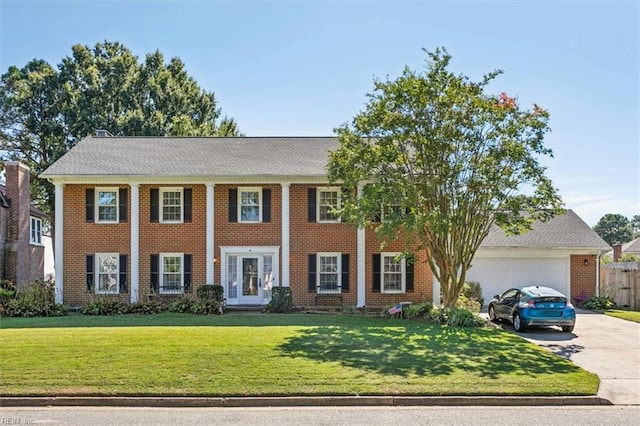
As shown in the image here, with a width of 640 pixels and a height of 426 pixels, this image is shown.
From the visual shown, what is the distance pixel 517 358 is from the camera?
11344mm

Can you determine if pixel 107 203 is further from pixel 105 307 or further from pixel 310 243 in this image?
pixel 310 243

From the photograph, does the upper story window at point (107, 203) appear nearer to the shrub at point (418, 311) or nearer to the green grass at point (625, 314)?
the shrub at point (418, 311)

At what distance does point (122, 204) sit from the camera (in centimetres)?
2148

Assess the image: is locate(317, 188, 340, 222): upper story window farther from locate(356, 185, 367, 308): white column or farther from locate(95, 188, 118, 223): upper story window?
locate(95, 188, 118, 223): upper story window

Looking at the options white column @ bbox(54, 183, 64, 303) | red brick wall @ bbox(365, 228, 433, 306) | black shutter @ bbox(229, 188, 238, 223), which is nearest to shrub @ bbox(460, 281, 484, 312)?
red brick wall @ bbox(365, 228, 433, 306)

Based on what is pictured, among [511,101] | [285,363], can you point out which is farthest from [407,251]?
[285,363]

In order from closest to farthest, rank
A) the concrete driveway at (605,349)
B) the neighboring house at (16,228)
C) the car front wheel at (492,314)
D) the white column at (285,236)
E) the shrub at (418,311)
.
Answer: the concrete driveway at (605,349), the shrub at (418,311), the car front wheel at (492,314), the white column at (285,236), the neighboring house at (16,228)

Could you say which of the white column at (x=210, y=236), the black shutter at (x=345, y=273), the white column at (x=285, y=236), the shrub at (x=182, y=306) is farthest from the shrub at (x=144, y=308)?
the black shutter at (x=345, y=273)

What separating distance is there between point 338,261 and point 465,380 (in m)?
12.0

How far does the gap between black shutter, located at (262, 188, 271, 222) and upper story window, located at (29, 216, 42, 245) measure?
1469 cm

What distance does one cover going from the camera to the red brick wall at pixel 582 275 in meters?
23.9

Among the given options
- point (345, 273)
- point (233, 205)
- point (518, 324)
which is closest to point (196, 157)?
point (233, 205)

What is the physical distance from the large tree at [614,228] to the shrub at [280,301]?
8647 cm

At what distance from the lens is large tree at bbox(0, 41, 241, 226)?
35.1m
